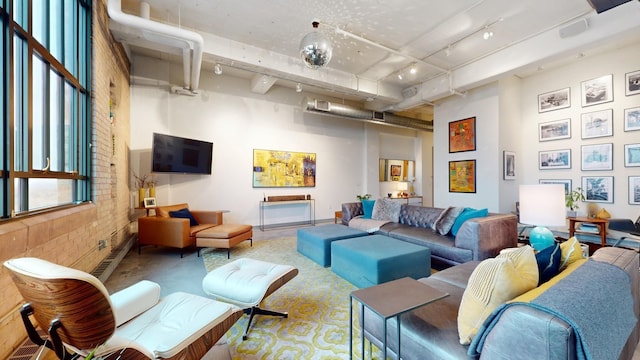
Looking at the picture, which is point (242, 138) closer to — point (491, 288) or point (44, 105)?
point (44, 105)

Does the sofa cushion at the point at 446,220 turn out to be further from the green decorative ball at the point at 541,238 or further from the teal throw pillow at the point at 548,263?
the teal throw pillow at the point at 548,263

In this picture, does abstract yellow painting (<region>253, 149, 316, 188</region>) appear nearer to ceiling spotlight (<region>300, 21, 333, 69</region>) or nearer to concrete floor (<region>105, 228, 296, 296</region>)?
concrete floor (<region>105, 228, 296, 296</region>)

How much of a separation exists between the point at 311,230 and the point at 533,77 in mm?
5865

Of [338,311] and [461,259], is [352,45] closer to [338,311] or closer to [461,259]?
[461,259]

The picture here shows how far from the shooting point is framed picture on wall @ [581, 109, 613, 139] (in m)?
4.32

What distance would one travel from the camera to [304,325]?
6.59ft

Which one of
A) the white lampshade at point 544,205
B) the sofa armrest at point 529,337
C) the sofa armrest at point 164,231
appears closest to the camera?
the sofa armrest at point 529,337

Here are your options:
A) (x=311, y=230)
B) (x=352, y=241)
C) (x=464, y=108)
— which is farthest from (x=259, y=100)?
(x=464, y=108)

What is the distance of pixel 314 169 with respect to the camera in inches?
268

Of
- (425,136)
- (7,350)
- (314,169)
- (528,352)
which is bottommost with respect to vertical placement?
(7,350)

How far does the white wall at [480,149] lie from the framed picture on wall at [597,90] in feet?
4.60

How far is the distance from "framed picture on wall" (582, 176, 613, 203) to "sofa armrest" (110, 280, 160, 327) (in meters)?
6.77

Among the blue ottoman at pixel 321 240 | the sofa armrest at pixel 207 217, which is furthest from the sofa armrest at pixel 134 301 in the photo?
the sofa armrest at pixel 207 217

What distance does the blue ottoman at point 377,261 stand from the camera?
2515 mm
